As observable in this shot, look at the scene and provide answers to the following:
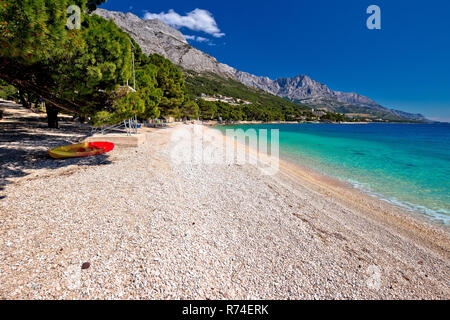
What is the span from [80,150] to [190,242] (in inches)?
403

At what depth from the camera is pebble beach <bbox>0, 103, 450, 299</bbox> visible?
339cm

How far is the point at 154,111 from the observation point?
24.5 metres

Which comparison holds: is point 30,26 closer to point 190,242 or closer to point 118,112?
point 118,112

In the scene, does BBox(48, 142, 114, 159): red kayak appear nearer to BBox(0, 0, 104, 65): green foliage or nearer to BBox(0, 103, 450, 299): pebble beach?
BBox(0, 103, 450, 299): pebble beach

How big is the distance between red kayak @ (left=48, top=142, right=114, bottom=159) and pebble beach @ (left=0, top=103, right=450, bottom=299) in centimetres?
73

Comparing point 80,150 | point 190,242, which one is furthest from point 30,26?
point 80,150

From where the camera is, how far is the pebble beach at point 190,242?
339 centimetres

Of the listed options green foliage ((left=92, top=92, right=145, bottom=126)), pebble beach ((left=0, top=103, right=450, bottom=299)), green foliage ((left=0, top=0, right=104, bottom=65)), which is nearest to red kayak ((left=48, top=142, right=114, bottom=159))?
pebble beach ((left=0, top=103, right=450, bottom=299))

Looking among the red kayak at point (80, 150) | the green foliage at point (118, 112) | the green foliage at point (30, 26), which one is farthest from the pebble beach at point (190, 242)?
the green foliage at point (30, 26)

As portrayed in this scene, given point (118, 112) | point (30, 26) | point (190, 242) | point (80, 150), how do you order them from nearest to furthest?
point (30, 26), point (190, 242), point (118, 112), point (80, 150)

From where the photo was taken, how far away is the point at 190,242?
4.57m

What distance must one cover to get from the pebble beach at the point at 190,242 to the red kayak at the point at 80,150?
28.6 inches

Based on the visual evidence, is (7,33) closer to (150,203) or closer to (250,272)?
Result: (150,203)

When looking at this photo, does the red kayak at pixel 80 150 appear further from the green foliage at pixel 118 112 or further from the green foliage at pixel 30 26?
the green foliage at pixel 30 26
